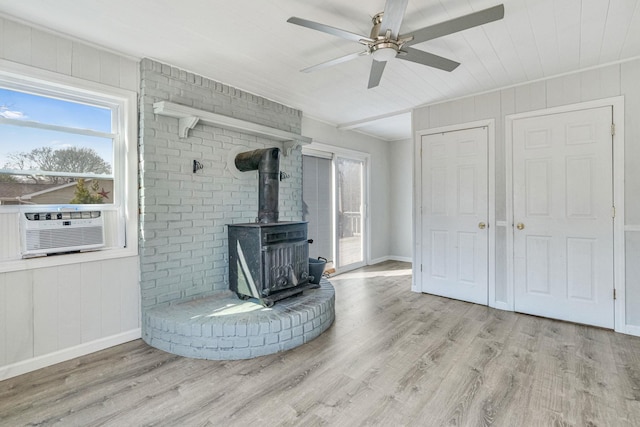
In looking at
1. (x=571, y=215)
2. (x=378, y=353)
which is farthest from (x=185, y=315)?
(x=571, y=215)

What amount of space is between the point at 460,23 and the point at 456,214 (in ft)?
8.41

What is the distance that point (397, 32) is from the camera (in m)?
1.92

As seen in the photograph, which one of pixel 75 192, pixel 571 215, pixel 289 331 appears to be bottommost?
pixel 289 331

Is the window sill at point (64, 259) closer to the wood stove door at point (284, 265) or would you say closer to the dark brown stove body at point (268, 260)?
the dark brown stove body at point (268, 260)

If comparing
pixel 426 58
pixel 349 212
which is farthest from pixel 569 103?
pixel 349 212

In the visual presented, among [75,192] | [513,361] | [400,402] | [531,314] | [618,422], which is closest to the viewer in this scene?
[618,422]

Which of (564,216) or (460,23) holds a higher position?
(460,23)

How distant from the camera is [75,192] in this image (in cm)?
259

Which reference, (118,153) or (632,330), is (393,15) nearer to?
(118,153)

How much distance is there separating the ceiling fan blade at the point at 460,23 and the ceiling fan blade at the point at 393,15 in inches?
4.8

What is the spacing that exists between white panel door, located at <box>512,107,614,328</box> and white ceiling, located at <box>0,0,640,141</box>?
0.62 meters

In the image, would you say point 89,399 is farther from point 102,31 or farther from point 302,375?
point 102,31

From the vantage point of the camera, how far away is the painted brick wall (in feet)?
9.37

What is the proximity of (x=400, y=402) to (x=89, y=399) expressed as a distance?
196 cm
